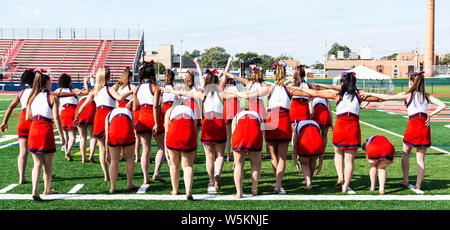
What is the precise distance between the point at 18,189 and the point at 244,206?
338cm

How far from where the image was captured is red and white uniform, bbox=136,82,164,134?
6.45m

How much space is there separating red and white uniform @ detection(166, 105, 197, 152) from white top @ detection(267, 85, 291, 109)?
4.26 ft

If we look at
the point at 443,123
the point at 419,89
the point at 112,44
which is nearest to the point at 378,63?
the point at 112,44

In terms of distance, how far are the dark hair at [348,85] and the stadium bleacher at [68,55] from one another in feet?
135

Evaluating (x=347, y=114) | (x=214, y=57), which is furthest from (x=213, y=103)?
(x=214, y=57)

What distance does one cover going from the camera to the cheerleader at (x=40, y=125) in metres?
5.34

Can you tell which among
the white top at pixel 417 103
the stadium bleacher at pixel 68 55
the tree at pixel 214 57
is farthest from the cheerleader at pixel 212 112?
the tree at pixel 214 57

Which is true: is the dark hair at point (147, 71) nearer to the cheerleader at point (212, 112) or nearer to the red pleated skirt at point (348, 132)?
the cheerleader at point (212, 112)

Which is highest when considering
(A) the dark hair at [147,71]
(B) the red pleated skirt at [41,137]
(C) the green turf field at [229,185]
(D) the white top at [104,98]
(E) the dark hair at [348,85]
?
(A) the dark hair at [147,71]

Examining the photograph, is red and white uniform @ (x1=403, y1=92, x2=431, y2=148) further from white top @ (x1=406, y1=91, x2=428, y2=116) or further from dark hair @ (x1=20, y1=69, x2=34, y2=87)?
dark hair @ (x1=20, y1=69, x2=34, y2=87)

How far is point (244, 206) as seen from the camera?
5.17 m

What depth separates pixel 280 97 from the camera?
580cm

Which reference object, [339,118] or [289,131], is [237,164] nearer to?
[289,131]

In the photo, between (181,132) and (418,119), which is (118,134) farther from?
(418,119)
